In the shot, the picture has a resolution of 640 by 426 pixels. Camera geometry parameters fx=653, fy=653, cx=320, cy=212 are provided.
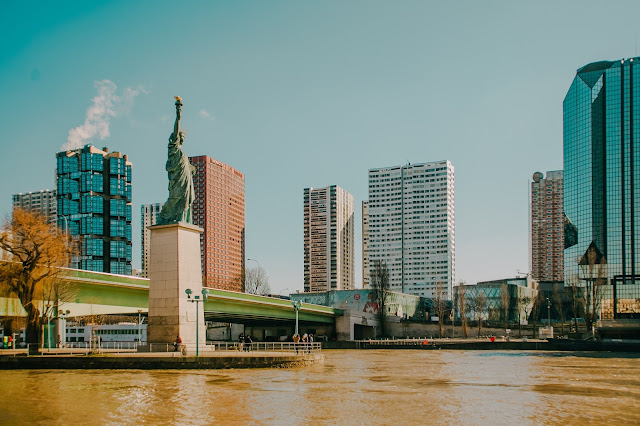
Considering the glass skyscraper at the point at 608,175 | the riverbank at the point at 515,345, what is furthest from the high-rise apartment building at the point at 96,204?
the glass skyscraper at the point at 608,175

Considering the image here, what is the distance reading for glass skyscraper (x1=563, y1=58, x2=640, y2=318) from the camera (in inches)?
6053

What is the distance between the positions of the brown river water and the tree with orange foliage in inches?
313

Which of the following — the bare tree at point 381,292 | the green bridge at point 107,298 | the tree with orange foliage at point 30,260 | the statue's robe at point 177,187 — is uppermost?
the statue's robe at point 177,187

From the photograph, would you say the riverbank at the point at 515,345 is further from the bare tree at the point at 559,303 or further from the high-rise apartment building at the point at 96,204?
the high-rise apartment building at the point at 96,204

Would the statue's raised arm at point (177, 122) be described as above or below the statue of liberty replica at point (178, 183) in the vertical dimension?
above

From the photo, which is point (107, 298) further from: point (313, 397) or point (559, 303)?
point (559, 303)

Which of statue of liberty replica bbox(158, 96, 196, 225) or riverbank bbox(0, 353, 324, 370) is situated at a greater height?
statue of liberty replica bbox(158, 96, 196, 225)

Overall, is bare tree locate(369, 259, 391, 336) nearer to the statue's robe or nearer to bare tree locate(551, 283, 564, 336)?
bare tree locate(551, 283, 564, 336)

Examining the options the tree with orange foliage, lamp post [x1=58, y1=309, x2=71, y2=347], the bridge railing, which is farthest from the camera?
lamp post [x1=58, y1=309, x2=71, y2=347]

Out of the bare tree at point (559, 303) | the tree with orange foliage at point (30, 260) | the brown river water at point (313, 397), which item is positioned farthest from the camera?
the bare tree at point (559, 303)

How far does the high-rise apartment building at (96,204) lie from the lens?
465ft

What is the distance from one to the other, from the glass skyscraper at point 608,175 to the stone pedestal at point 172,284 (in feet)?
408

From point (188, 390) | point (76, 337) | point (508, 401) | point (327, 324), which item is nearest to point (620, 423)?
point (508, 401)

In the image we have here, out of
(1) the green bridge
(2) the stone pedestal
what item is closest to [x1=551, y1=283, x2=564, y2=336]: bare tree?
(1) the green bridge
